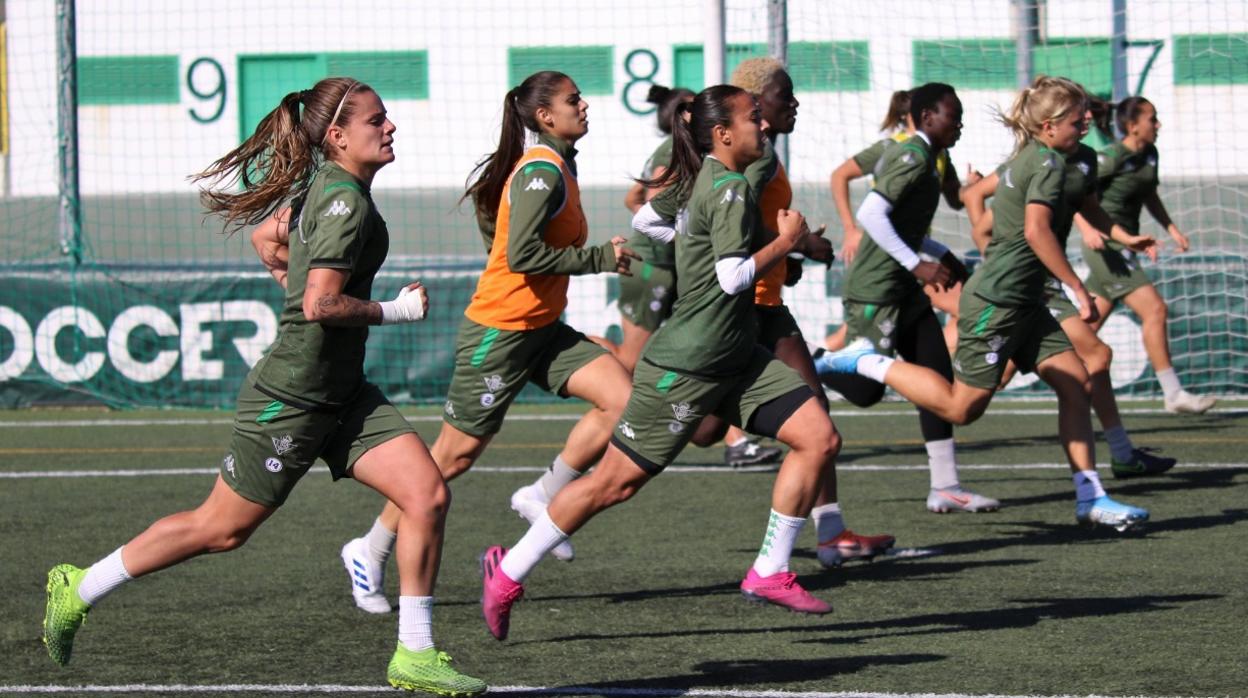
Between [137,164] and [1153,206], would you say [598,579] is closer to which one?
[1153,206]

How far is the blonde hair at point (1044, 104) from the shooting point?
776cm

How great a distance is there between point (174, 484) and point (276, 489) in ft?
15.9

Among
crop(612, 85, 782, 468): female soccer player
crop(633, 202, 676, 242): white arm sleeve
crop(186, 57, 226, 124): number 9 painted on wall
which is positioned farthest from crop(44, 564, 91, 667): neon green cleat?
crop(186, 57, 226, 124): number 9 painted on wall

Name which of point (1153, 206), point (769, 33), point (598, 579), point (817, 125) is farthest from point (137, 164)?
point (598, 579)

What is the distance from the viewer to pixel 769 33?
499 inches

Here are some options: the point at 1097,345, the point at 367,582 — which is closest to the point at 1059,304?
the point at 1097,345

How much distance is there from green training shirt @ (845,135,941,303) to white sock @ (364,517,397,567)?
2.91m

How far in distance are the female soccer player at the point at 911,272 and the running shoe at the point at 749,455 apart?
1355 millimetres

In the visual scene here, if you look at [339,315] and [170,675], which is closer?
[339,315]

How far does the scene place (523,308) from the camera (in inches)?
275

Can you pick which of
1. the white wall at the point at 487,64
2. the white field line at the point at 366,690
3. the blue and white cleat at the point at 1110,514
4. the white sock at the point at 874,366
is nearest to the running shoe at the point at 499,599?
the white field line at the point at 366,690

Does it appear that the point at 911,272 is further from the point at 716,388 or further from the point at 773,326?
the point at 716,388

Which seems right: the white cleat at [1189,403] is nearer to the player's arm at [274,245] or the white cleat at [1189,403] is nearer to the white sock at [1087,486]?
the white sock at [1087,486]

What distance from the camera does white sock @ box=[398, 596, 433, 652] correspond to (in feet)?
16.7
